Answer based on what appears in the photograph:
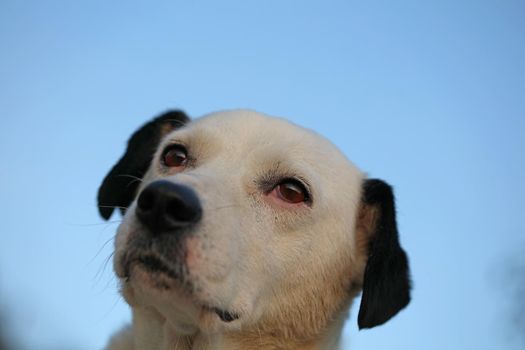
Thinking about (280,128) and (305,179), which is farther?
(280,128)

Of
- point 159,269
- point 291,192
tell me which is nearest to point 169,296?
point 159,269

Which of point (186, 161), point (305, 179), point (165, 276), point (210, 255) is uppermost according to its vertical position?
point (305, 179)

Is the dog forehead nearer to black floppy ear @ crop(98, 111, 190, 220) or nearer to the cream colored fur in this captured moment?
the cream colored fur

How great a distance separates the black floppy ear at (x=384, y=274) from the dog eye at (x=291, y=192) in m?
0.69

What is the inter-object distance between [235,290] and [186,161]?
45.1 inches

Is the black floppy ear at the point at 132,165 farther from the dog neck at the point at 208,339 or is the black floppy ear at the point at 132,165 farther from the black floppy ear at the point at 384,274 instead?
the black floppy ear at the point at 384,274

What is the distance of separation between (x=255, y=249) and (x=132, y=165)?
1.71 meters

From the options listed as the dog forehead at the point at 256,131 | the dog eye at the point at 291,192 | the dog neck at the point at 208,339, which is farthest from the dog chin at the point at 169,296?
the dog forehead at the point at 256,131

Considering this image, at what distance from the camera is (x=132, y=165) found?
16.3 feet

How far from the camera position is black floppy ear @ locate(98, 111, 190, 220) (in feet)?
15.7

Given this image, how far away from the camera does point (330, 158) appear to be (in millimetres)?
4484

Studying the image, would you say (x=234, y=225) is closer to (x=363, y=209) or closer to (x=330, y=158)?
(x=330, y=158)

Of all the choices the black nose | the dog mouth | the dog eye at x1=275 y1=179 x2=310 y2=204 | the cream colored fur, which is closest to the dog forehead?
the cream colored fur

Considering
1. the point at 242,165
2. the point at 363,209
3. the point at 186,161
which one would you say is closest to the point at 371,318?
the point at 363,209
